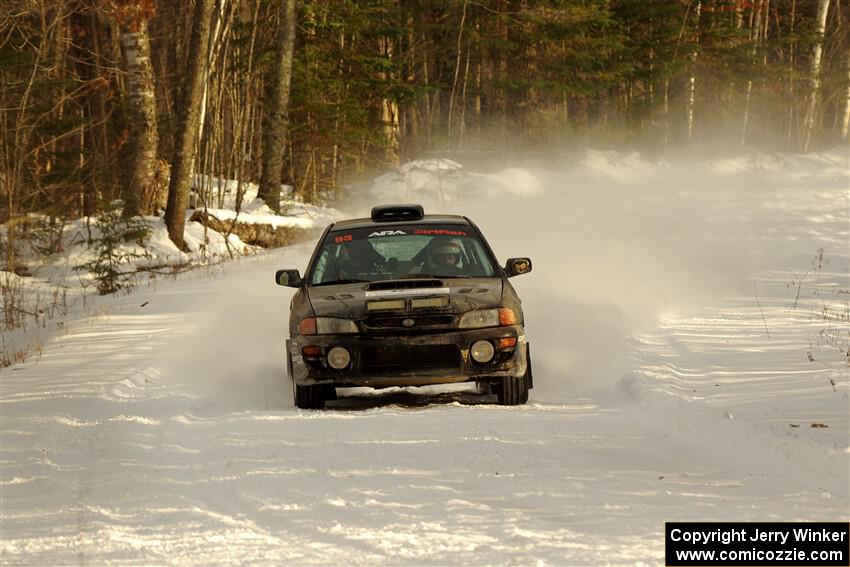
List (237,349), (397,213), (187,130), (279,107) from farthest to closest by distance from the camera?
1. (279,107)
2. (187,130)
3. (237,349)
4. (397,213)

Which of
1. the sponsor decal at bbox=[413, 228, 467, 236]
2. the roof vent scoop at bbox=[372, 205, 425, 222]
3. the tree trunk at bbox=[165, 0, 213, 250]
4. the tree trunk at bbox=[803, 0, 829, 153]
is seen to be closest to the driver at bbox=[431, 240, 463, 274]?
the sponsor decal at bbox=[413, 228, 467, 236]

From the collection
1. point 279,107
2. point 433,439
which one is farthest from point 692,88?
point 433,439

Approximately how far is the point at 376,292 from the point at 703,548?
4.40 metres

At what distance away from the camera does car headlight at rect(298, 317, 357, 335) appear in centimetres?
891

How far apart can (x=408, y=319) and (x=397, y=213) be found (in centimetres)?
222

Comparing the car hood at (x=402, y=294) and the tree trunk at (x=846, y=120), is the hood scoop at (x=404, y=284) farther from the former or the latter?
the tree trunk at (x=846, y=120)

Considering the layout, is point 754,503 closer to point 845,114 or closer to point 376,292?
point 376,292

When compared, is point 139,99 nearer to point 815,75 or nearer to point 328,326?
point 328,326

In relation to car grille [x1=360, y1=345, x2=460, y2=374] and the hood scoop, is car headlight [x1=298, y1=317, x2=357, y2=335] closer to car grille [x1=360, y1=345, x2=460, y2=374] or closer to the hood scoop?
car grille [x1=360, y1=345, x2=460, y2=374]

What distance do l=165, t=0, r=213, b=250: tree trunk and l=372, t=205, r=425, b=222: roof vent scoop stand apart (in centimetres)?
1252

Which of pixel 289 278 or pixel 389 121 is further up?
pixel 389 121

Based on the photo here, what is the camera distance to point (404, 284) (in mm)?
9188

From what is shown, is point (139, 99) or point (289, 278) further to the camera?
point (139, 99)

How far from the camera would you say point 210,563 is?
5012 millimetres
